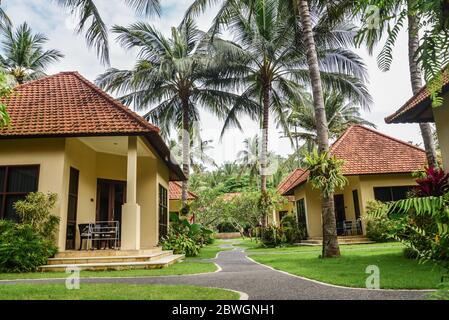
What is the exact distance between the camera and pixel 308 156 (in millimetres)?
9453

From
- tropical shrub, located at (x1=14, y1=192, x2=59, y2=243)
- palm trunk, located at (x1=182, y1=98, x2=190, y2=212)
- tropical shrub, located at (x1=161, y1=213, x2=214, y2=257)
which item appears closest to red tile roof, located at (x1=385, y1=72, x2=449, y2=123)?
tropical shrub, located at (x1=161, y1=213, x2=214, y2=257)

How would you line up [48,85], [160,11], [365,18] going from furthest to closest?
1. [48,85]
2. [160,11]
3. [365,18]

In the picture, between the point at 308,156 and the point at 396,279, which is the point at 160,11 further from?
the point at 396,279

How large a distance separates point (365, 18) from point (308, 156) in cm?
666

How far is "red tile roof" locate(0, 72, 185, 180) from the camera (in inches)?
361

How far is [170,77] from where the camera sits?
15844 mm

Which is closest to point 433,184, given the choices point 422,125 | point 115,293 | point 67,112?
point 422,125

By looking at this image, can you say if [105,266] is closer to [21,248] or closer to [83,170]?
[21,248]

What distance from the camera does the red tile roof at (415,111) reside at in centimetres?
855

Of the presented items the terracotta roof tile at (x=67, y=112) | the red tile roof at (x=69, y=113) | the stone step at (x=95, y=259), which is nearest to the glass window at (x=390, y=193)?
the red tile roof at (x=69, y=113)

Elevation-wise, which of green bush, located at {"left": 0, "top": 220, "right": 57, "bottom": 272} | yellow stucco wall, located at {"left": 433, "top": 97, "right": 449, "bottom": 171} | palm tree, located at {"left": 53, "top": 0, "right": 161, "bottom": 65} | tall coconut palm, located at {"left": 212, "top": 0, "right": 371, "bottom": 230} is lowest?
green bush, located at {"left": 0, "top": 220, "right": 57, "bottom": 272}

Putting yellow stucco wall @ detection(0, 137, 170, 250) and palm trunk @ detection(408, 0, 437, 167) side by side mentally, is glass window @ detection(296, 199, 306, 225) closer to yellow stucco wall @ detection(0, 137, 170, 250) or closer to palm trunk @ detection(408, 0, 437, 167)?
yellow stucco wall @ detection(0, 137, 170, 250)

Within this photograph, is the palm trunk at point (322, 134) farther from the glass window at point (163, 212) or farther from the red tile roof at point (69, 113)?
the glass window at point (163, 212)
